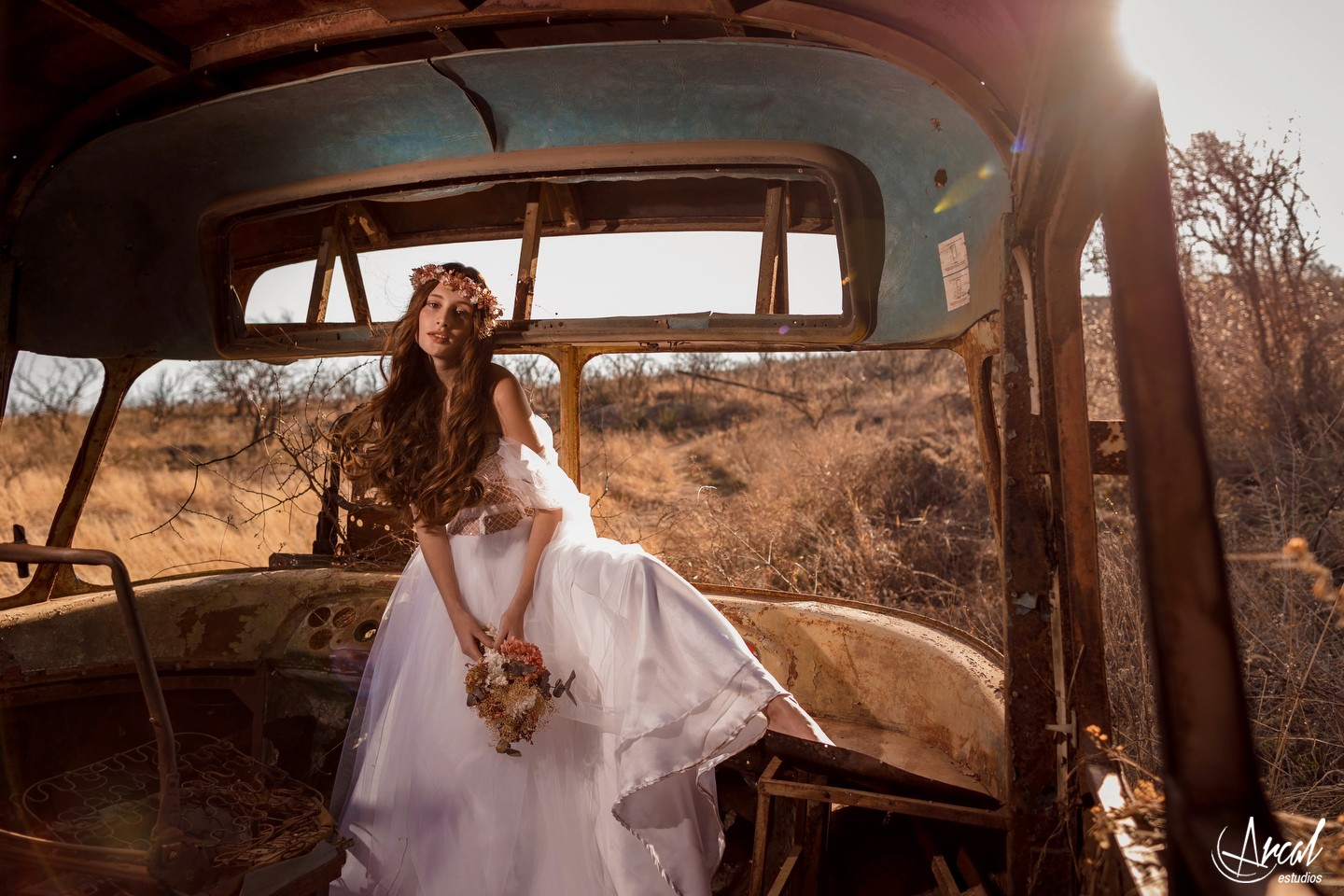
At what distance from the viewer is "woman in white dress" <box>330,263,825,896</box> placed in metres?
2.21

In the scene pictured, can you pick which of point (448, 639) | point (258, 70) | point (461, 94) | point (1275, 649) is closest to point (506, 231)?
point (461, 94)

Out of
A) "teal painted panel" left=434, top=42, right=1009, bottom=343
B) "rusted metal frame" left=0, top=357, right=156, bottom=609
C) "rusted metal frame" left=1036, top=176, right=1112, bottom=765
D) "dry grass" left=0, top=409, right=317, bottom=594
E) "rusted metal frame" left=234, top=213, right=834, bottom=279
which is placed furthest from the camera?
"dry grass" left=0, top=409, right=317, bottom=594

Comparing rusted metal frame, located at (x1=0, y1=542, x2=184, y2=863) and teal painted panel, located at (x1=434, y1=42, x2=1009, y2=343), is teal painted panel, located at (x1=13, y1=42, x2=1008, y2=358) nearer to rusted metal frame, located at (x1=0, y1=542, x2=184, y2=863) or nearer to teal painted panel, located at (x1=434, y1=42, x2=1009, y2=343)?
teal painted panel, located at (x1=434, y1=42, x2=1009, y2=343)

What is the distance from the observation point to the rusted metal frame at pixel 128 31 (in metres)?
2.41

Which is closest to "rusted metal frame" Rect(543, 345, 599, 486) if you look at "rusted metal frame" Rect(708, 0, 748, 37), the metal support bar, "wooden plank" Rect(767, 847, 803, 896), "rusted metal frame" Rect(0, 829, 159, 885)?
the metal support bar

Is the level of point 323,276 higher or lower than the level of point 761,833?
higher

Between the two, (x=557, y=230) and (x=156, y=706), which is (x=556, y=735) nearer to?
(x=156, y=706)

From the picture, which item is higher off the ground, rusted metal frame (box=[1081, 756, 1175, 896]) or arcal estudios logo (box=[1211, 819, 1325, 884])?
arcal estudios logo (box=[1211, 819, 1325, 884])

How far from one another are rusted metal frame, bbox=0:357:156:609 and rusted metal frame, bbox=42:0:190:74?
1.53 meters

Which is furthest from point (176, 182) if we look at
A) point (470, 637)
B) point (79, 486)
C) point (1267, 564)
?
point (1267, 564)

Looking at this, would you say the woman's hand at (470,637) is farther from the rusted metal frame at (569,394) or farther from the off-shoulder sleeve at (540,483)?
the rusted metal frame at (569,394)

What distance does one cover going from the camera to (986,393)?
2.43m

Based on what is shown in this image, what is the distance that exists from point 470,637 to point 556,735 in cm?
45

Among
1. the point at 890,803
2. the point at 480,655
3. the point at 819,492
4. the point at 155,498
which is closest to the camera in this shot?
the point at 890,803
